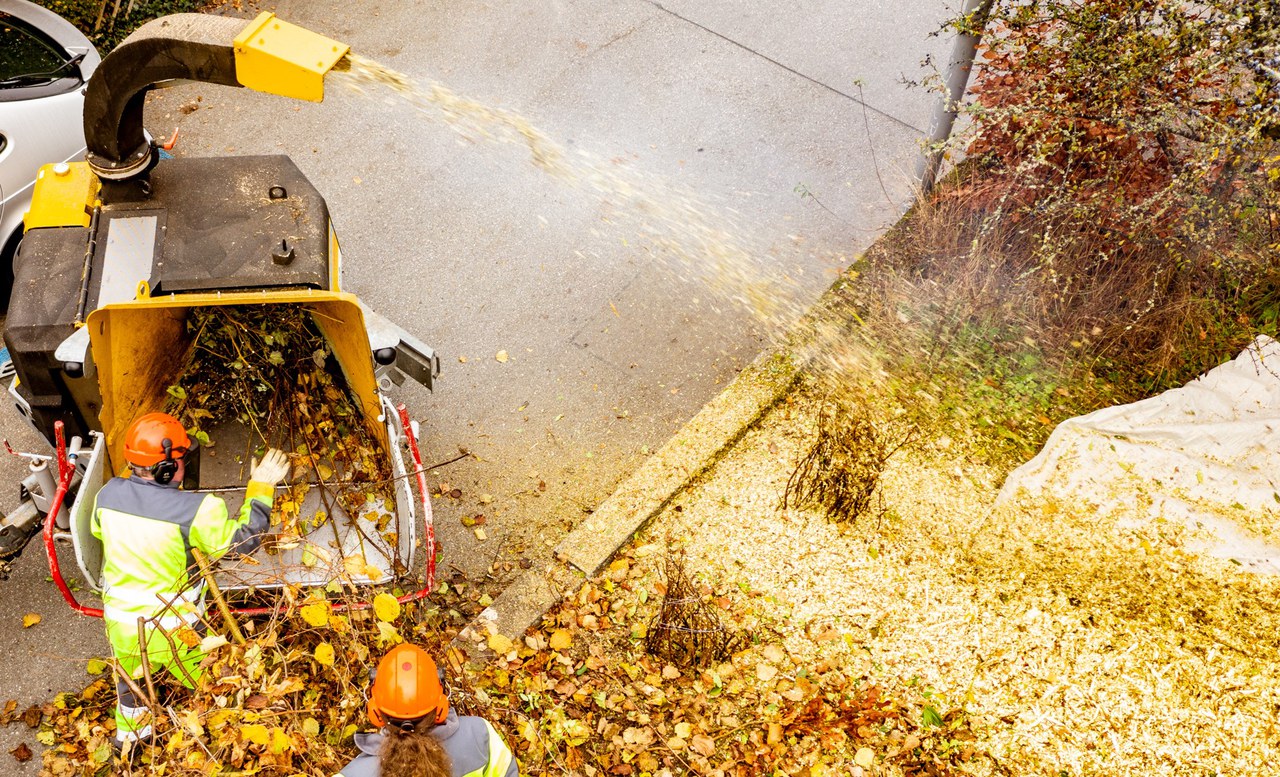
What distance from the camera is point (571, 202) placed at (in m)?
7.32

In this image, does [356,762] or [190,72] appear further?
[190,72]

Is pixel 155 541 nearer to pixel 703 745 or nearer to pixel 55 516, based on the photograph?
pixel 55 516

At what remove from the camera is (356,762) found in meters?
3.44

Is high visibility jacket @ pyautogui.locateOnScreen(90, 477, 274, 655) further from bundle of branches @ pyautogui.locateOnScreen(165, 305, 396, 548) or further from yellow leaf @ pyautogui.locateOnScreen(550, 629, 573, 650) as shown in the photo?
yellow leaf @ pyautogui.locateOnScreen(550, 629, 573, 650)

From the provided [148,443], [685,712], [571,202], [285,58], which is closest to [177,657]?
[148,443]

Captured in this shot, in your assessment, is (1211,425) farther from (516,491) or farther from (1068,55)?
(516,491)

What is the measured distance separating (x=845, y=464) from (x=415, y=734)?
3.02 meters

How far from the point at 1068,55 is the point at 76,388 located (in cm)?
553

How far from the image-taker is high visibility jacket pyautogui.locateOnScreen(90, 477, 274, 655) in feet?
13.4

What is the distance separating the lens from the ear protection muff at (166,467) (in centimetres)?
414

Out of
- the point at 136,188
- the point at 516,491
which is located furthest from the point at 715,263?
the point at 136,188

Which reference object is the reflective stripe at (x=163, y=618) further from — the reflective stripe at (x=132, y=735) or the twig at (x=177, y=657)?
the reflective stripe at (x=132, y=735)

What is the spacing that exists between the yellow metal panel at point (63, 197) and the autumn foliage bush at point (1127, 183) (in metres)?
4.89

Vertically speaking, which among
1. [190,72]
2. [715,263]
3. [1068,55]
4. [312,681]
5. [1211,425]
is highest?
[1068,55]
